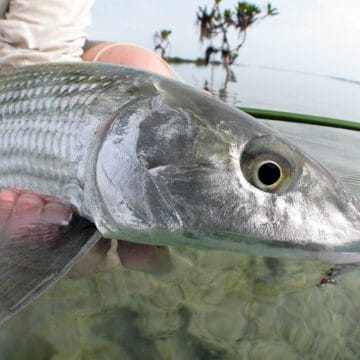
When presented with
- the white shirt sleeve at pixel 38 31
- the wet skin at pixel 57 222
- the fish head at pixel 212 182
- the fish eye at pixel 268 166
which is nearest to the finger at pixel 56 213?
the wet skin at pixel 57 222

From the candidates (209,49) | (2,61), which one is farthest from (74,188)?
(209,49)

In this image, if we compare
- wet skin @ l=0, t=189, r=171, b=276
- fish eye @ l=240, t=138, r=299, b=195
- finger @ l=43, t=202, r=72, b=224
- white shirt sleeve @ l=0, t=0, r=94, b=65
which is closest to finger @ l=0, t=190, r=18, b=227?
wet skin @ l=0, t=189, r=171, b=276

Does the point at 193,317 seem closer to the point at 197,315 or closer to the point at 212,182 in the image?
the point at 197,315

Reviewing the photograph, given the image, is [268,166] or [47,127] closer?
[268,166]

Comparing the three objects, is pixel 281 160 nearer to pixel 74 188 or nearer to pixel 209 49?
pixel 74 188

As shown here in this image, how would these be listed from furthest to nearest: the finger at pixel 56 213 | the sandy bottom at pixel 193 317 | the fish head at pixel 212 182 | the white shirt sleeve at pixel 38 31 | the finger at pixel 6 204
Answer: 1. the white shirt sleeve at pixel 38 31
2. the sandy bottom at pixel 193 317
3. the finger at pixel 6 204
4. the finger at pixel 56 213
5. the fish head at pixel 212 182

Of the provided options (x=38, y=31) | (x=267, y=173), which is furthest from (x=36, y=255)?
(x=38, y=31)

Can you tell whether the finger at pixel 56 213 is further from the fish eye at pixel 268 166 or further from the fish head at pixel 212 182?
the fish eye at pixel 268 166
